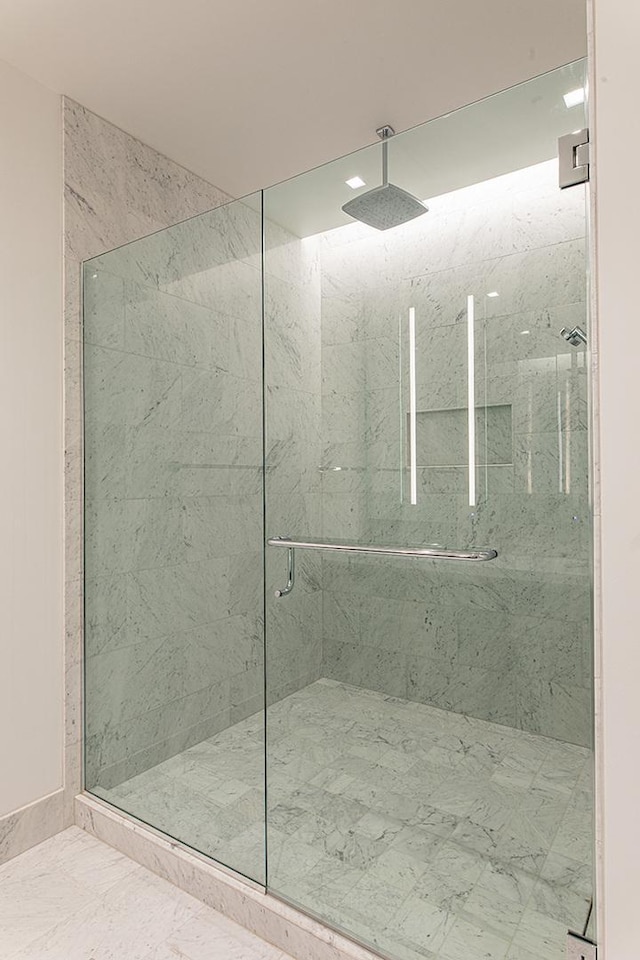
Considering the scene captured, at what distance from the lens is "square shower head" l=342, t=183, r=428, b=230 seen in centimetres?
140

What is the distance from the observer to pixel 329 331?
153 cm

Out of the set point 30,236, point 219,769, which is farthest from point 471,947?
point 30,236

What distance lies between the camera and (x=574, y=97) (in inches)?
47.0

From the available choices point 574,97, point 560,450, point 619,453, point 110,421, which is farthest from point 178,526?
point 574,97

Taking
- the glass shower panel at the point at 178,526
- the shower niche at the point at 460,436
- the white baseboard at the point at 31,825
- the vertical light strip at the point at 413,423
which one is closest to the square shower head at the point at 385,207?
the vertical light strip at the point at 413,423

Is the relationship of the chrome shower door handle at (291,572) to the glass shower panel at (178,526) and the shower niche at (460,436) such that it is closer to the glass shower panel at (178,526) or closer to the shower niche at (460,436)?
the glass shower panel at (178,526)

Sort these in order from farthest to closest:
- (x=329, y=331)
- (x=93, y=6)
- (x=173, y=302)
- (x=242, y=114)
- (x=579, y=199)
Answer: (x=242, y=114) → (x=173, y=302) → (x=93, y=6) → (x=329, y=331) → (x=579, y=199)

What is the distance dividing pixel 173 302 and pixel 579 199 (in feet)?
4.32

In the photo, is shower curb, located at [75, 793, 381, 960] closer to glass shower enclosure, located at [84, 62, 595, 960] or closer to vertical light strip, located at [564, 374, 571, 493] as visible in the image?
glass shower enclosure, located at [84, 62, 595, 960]

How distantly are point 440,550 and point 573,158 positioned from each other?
0.87m

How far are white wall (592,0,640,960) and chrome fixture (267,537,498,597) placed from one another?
372 millimetres

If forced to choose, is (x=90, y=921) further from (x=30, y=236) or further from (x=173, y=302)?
(x=30, y=236)

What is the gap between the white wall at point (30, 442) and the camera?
6.09 feet

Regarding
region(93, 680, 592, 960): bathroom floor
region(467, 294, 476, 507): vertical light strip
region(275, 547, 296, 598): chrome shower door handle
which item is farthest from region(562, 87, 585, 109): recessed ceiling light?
region(93, 680, 592, 960): bathroom floor
